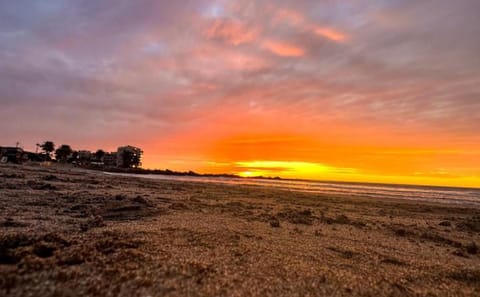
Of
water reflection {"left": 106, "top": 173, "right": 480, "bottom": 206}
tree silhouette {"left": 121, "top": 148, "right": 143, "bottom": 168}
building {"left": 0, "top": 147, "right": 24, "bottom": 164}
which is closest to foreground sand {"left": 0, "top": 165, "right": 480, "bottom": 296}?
water reflection {"left": 106, "top": 173, "right": 480, "bottom": 206}

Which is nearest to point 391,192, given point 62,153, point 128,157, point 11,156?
point 11,156

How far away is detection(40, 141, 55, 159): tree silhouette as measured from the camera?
150 metres

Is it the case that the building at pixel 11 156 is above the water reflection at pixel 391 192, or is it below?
above

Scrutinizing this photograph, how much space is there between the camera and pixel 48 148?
151125 mm

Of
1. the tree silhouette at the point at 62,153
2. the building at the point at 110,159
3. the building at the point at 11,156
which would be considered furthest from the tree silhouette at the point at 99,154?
the building at the point at 11,156

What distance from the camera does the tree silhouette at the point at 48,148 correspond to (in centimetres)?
14962

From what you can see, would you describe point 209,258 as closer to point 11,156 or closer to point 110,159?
point 11,156

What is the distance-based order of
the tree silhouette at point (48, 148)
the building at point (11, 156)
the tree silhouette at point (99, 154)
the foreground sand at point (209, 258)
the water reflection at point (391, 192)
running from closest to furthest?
the foreground sand at point (209, 258), the water reflection at point (391, 192), the building at point (11, 156), the tree silhouette at point (48, 148), the tree silhouette at point (99, 154)

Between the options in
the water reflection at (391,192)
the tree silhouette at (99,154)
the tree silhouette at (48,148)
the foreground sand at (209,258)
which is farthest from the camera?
the tree silhouette at (99,154)

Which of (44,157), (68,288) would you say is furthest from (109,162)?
(68,288)

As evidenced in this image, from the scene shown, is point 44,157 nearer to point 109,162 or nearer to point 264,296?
point 109,162

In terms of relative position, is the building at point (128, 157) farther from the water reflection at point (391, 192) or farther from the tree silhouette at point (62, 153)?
the water reflection at point (391, 192)

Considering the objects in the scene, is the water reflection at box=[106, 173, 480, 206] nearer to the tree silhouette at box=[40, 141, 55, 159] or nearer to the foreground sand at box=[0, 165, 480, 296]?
the foreground sand at box=[0, 165, 480, 296]

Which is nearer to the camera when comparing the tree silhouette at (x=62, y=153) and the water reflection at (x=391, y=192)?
the water reflection at (x=391, y=192)
